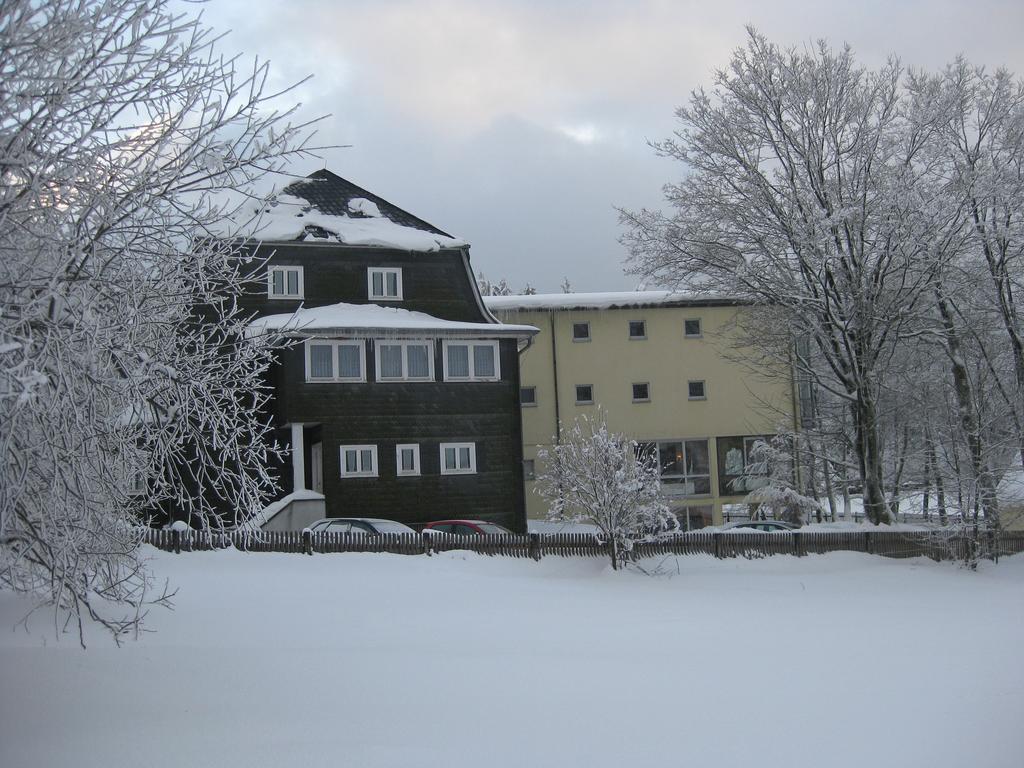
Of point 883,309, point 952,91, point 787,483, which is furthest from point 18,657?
point 787,483

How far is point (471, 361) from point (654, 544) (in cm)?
1060

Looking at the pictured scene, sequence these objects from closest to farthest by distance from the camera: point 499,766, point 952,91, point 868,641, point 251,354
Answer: point 499,766 < point 251,354 < point 868,641 < point 952,91

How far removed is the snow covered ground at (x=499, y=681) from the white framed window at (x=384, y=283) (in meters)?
14.6

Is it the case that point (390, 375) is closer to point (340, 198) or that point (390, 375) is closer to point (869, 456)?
point (340, 198)

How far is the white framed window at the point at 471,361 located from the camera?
30047mm

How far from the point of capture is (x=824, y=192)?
934 inches

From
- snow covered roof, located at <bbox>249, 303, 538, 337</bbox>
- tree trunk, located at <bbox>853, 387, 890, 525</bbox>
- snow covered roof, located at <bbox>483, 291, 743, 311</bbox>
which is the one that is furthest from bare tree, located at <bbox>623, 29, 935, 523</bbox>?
snow covered roof, located at <bbox>483, 291, 743, 311</bbox>

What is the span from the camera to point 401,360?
1167 inches

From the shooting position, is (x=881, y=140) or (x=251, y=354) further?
(x=881, y=140)

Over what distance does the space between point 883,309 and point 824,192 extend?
122 inches

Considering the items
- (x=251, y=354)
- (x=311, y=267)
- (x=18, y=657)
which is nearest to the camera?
(x=251, y=354)

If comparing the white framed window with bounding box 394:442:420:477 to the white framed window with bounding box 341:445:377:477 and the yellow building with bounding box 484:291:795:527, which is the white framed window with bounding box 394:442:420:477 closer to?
the white framed window with bounding box 341:445:377:477

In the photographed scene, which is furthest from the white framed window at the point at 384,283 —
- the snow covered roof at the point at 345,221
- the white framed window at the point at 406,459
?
the white framed window at the point at 406,459

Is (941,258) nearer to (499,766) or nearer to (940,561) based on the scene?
(940,561)
